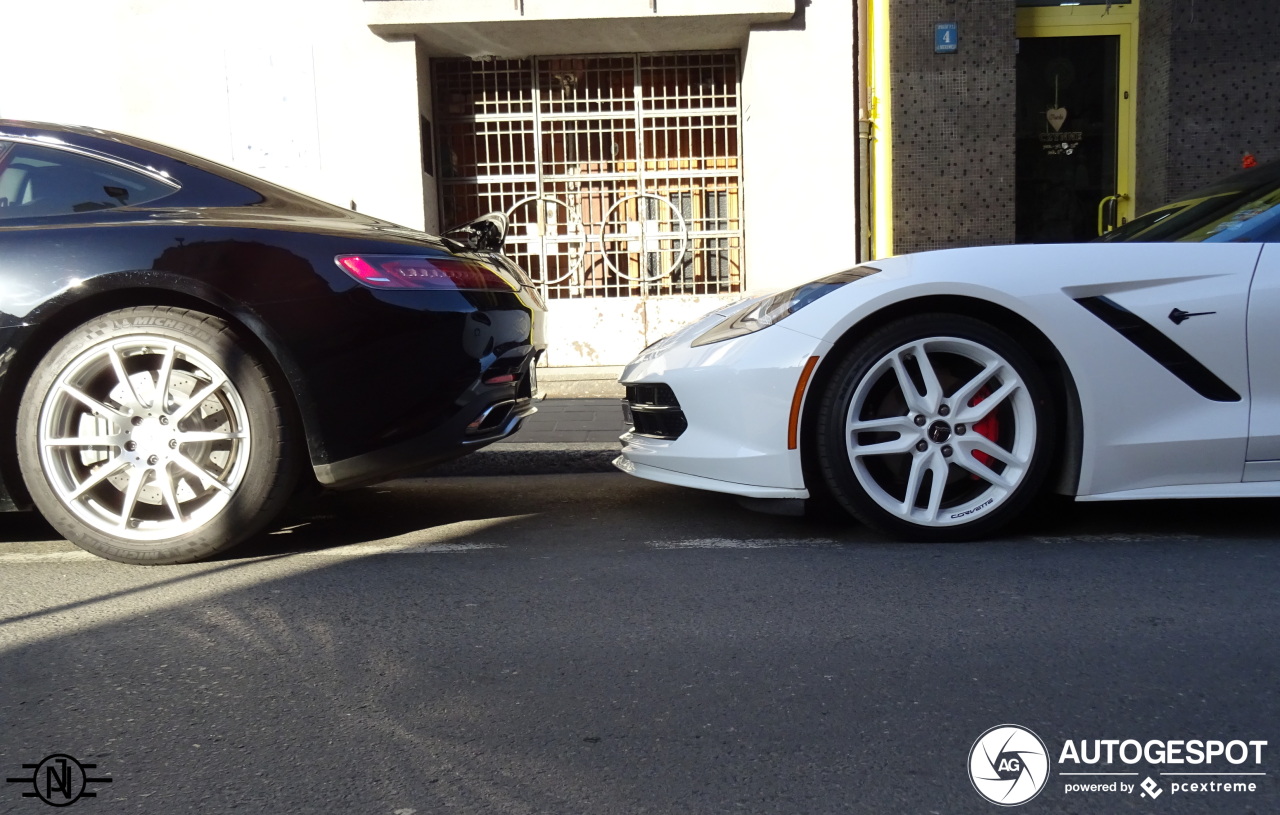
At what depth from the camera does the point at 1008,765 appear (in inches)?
72.4

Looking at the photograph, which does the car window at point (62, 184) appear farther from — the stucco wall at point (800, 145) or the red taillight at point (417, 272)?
the stucco wall at point (800, 145)

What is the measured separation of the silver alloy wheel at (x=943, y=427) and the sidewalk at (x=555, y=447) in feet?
5.63

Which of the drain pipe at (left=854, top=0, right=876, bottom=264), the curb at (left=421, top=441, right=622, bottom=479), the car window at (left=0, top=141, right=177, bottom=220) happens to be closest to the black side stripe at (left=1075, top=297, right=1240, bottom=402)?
the curb at (left=421, top=441, right=622, bottom=479)

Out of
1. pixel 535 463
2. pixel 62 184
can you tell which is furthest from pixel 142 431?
pixel 535 463

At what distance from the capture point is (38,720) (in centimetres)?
210

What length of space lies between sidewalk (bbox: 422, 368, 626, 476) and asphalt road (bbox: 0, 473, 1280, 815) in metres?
1.35

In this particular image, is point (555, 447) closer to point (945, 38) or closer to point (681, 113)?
point (681, 113)

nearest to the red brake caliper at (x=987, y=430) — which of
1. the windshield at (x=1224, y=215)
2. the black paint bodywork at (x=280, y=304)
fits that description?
the windshield at (x=1224, y=215)

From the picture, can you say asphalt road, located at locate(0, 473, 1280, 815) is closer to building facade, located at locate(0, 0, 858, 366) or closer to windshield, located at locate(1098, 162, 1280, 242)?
windshield, located at locate(1098, 162, 1280, 242)

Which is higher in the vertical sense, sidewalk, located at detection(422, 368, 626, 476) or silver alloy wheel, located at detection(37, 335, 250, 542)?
silver alloy wheel, located at detection(37, 335, 250, 542)

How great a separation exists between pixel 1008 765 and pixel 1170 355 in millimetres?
1811

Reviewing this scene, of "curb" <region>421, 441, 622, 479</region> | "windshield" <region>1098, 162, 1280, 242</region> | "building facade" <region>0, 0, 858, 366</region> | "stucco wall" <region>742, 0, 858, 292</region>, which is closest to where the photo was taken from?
"windshield" <region>1098, 162, 1280, 242</region>

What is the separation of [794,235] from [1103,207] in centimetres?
284

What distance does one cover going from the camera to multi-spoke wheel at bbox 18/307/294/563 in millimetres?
3229
